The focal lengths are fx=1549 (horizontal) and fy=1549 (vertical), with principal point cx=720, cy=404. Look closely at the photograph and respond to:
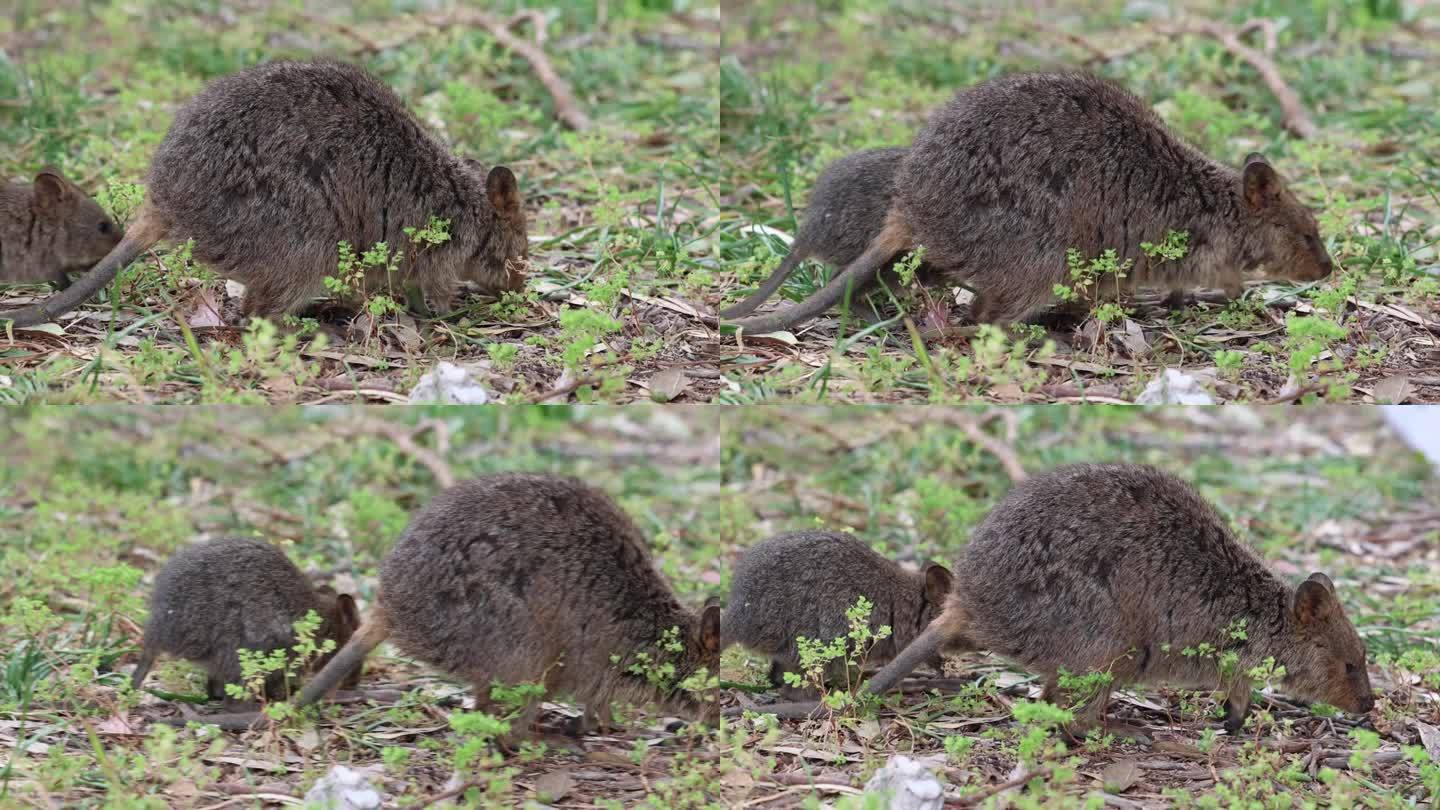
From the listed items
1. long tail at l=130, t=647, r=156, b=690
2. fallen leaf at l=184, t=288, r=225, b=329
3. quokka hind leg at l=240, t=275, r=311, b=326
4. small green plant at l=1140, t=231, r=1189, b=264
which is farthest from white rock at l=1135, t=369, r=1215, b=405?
long tail at l=130, t=647, r=156, b=690

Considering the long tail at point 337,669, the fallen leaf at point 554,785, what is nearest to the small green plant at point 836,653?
the fallen leaf at point 554,785

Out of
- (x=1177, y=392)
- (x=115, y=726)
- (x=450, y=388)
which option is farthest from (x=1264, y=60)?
(x=115, y=726)

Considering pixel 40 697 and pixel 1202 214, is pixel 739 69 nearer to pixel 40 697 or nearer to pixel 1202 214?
pixel 1202 214

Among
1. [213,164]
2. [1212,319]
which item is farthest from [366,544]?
[1212,319]

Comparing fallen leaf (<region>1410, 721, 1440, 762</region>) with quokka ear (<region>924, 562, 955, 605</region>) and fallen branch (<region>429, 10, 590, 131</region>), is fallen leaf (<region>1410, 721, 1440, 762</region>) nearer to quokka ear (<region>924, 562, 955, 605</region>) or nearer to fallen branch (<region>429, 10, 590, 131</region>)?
quokka ear (<region>924, 562, 955, 605</region>)

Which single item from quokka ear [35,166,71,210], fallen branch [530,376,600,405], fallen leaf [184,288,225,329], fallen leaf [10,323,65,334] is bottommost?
fallen branch [530,376,600,405]

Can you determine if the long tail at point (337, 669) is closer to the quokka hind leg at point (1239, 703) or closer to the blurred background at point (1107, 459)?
the blurred background at point (1107, 459)
